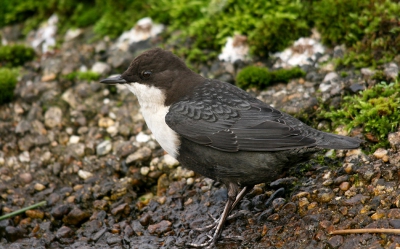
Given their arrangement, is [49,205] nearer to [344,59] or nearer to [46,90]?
[46,90]

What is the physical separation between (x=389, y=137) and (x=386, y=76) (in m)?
1.02

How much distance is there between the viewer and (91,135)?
5.91m

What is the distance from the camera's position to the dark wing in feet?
Answer: 14.1

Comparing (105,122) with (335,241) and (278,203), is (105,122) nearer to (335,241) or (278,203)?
(278,203)

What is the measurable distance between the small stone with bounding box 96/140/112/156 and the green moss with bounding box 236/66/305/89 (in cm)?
167

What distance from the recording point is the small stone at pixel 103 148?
5.69m

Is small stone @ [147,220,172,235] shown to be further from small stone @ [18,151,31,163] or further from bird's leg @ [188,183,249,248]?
small stone @ [18,151,31,163]

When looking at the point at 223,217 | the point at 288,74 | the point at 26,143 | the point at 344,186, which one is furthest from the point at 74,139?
the point at 344,186

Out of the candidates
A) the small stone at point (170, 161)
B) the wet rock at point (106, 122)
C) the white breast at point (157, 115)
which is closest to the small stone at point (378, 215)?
the white breast at point (157, 115)

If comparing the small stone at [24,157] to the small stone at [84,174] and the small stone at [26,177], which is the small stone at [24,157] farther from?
the small stone at [84,174]

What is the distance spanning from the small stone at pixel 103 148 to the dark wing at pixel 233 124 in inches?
52.4

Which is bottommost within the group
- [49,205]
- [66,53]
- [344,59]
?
[49,205]

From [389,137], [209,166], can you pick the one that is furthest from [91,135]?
[389,137]

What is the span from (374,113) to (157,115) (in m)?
2.03
